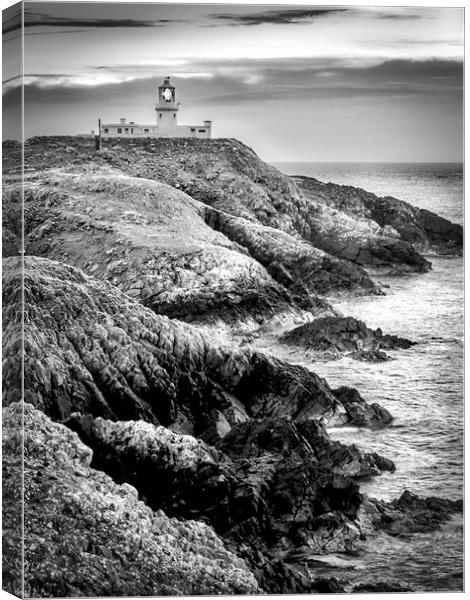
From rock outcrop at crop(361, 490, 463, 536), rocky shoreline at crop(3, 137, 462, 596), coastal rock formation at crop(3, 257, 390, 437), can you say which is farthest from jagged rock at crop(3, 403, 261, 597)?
rock outcrop at crop(361, 490, 463, 536)

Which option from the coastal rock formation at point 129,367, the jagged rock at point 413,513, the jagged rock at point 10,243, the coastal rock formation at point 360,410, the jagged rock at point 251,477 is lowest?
the jagged rock at point 413,513

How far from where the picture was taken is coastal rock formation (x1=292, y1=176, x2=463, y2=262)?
18062 mm

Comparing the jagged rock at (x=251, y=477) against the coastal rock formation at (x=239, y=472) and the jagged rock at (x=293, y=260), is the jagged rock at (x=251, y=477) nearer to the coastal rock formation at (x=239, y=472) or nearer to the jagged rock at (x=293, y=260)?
the coastal rock formation at (x=239, y=472)

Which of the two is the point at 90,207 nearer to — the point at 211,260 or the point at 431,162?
the point at 211,260

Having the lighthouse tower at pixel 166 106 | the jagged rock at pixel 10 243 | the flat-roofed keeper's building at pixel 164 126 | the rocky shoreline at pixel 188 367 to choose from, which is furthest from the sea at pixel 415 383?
the jagged rock at pixel 10 243

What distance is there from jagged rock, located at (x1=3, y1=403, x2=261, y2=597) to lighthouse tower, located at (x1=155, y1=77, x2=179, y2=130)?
13.4 ft

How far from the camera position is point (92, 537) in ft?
52.1

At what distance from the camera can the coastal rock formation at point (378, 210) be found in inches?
711

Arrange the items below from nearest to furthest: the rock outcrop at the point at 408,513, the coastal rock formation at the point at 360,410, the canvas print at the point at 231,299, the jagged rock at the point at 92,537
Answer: the jagged rock at the point at 92,537 → the canvas print at the point at 231,299 → the rock outcrop at the point at 408,513 → the coastal rock formation at the point at 360,410

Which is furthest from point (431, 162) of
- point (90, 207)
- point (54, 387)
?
point (54, 387)

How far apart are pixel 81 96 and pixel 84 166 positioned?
107 centimetres

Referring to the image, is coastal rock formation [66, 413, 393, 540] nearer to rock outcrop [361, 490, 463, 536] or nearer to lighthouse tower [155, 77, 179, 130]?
rock outcrop [361, 490, 463, 536]

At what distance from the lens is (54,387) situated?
1627 cm

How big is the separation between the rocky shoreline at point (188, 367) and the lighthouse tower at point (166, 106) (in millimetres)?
306
